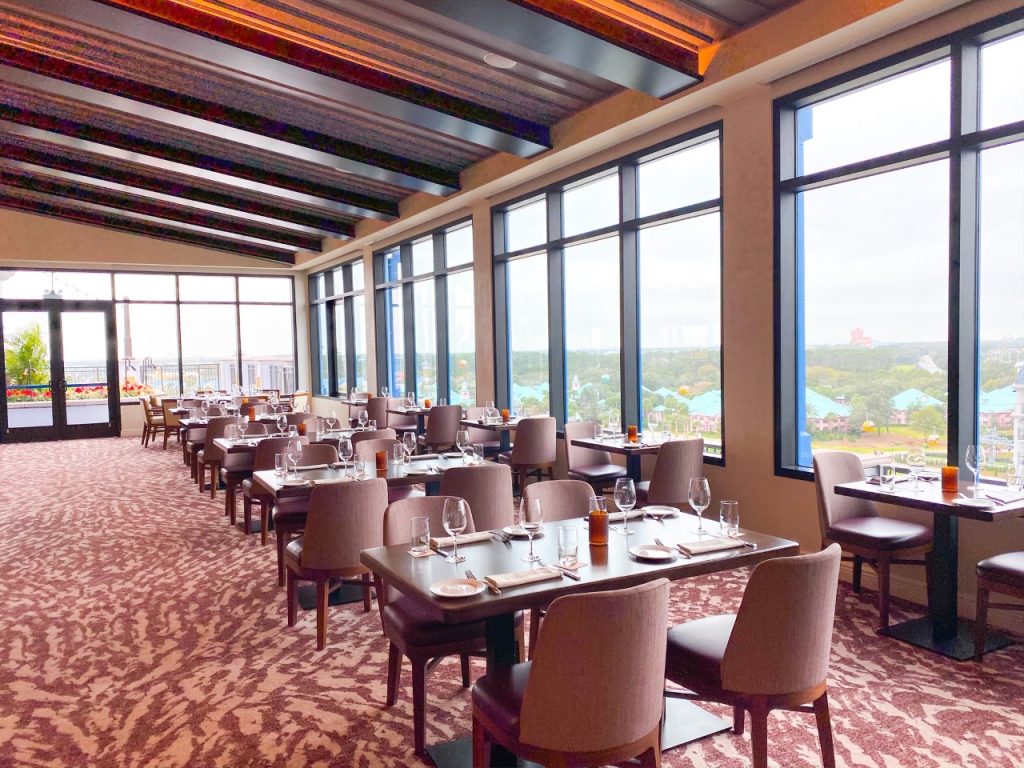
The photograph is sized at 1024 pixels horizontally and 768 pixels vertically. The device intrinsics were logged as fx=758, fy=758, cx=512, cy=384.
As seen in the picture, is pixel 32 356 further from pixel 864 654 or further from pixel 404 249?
pixel 864 654

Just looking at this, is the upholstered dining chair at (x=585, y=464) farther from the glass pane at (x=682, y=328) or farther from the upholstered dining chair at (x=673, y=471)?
the upholstered dining chair at (x=673, y=471)

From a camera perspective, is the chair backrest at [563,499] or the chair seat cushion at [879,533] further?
the chair seat cushion at [879,533]

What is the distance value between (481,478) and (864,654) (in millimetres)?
2026

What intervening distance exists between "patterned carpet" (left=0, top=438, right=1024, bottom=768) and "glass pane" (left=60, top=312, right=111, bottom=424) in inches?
359

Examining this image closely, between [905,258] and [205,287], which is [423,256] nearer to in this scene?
[205,287]

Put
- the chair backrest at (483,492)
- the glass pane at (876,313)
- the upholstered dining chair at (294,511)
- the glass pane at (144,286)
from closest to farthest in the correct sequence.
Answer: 1. the chair backrest at (483,492)
2. the glass pane at (876,313)
3. the upholstered dining chair at (294,511)
4. the glass pane at (144,286)

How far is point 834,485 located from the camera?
4.27 metres

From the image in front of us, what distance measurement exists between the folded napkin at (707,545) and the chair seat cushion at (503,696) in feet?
2.34

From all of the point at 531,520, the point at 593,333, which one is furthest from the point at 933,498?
the point at 593,333

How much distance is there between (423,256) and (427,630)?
8.57 metres

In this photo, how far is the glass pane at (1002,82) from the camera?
13.1 ft

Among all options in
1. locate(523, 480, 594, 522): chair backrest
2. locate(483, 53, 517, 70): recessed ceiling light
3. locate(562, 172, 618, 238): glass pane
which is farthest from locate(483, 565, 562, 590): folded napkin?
locate(562, 172, 618, 238): glass pane

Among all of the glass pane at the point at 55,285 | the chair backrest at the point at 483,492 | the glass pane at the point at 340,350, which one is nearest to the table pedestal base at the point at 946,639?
the chair backrest at the point at 483,492

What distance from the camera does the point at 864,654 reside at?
11.8ft
